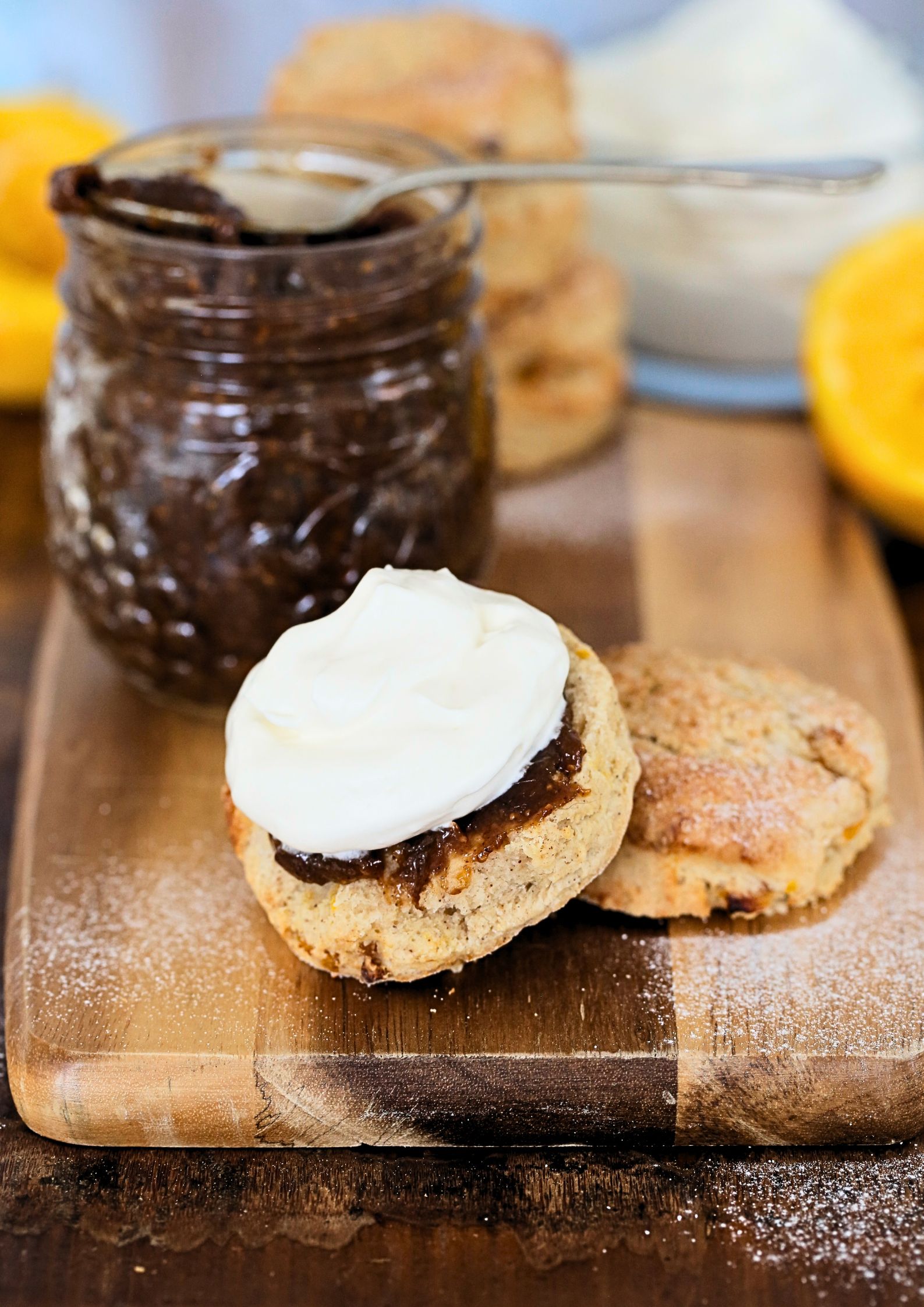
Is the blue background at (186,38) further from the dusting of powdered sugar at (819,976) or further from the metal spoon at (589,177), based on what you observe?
the dusting of powdered sugar at (819,976)

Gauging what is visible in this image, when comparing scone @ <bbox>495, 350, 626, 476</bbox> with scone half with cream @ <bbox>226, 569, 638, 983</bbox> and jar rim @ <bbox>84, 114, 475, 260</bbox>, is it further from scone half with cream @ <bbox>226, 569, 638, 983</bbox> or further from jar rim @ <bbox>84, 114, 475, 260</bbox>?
scone half with cream @ <bbox>226, 569, 638, 983</bbox>

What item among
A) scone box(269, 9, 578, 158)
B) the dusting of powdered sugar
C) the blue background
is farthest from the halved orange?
the blue background

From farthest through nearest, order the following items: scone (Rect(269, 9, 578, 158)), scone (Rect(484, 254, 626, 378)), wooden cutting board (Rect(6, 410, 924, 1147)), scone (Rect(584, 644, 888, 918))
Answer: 1. scone (Rect(484, 254, 626, 378))
2. scone (Rect(269, 9, 578, 158))
3. scone (Rect(584, 644, 888, 918))
4. wooden cutting board (Rect(6, 410, 924, 1147))

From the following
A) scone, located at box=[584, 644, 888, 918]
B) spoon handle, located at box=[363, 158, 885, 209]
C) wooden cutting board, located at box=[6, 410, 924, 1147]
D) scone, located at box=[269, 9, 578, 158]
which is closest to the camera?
wooden cutting board, located at box=[6, 410, 924, 1147]

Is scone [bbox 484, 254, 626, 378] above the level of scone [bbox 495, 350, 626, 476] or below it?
above

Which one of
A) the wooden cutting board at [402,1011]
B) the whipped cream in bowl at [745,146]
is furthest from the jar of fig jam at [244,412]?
the whipped cream in bowl at [745,146]

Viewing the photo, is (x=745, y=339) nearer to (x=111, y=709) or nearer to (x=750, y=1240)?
(x=111, y=709)

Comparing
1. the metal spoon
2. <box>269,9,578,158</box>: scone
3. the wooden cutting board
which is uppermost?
the metal spoon

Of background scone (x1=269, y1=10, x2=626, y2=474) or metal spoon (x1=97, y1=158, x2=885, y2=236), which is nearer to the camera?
metal spoon (x1=97, y1=158, x2=885, y2=236)
